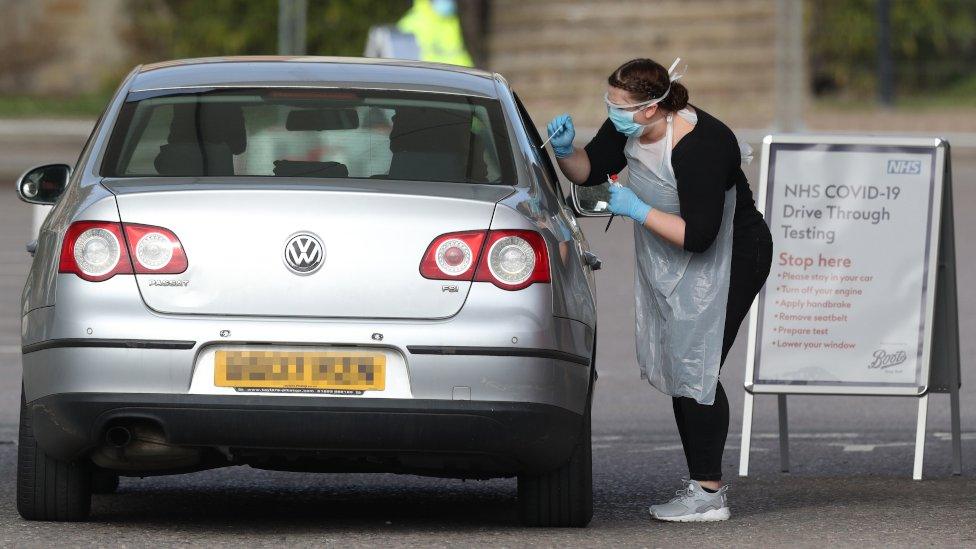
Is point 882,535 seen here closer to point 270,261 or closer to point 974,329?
point 270,261

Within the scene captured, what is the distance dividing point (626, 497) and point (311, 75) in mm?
1858

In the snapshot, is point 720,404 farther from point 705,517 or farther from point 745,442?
point 745,442

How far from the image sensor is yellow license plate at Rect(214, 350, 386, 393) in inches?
220

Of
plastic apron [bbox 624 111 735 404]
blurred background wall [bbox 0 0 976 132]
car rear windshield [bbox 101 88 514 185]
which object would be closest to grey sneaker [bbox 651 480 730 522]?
plastic apron [bbox 624 111 735 404]

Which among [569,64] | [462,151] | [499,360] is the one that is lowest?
[499,360]

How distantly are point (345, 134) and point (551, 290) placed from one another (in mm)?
897

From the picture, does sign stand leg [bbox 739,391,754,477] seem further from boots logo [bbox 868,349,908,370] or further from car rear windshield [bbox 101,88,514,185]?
car rear windshield [bbox 101,88,514,185]

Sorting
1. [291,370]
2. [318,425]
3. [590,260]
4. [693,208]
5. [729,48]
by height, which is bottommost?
[318,425]

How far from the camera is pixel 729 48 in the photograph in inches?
1048

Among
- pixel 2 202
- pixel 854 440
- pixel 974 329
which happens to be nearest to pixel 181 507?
pixel 854 440

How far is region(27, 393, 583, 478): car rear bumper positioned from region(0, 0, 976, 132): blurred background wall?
65.7ft

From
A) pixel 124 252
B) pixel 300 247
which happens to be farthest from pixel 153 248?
pixel 300 247

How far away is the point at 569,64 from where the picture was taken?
88.4 feet

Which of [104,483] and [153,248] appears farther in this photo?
[104,483]
